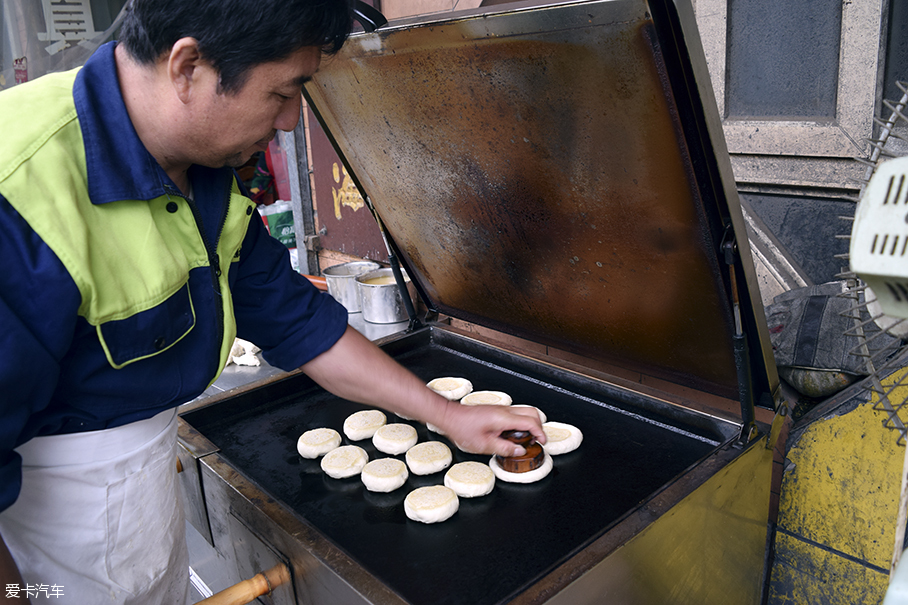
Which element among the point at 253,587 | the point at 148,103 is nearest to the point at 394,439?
the point at 253,587

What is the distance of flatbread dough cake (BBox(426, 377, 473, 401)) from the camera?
2088 millimetres

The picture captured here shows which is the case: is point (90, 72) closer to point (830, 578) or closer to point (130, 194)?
point (130, 194)

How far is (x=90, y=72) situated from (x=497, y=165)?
104 centimetres

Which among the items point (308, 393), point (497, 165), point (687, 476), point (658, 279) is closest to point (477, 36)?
point (497, 165)

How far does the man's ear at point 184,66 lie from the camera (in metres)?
1.02

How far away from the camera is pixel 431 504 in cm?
149

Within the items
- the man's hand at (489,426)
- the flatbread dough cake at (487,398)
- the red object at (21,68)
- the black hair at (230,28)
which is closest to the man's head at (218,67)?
the black hair at (230,28)

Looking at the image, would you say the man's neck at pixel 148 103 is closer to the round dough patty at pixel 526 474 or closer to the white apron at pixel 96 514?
the white apron at pixel 96 514

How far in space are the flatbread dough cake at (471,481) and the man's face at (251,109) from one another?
3.24ft

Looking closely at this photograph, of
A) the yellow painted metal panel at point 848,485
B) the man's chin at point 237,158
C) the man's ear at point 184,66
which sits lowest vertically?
the yellow painted metal panel at point 848,485

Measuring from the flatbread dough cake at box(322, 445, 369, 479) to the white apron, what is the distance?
1.46ft

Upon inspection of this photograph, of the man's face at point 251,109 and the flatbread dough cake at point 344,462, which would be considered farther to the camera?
the flatbread dough cake at point 344,462

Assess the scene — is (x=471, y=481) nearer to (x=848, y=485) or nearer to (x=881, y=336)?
(x=848, y=485)

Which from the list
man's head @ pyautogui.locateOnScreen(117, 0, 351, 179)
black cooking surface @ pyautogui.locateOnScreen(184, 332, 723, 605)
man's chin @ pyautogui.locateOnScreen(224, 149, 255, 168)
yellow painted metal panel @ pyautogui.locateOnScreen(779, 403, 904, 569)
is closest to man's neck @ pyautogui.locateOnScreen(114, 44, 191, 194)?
man's head @ pyautogui.locateOnScreen(117, 0, 351, 179)
